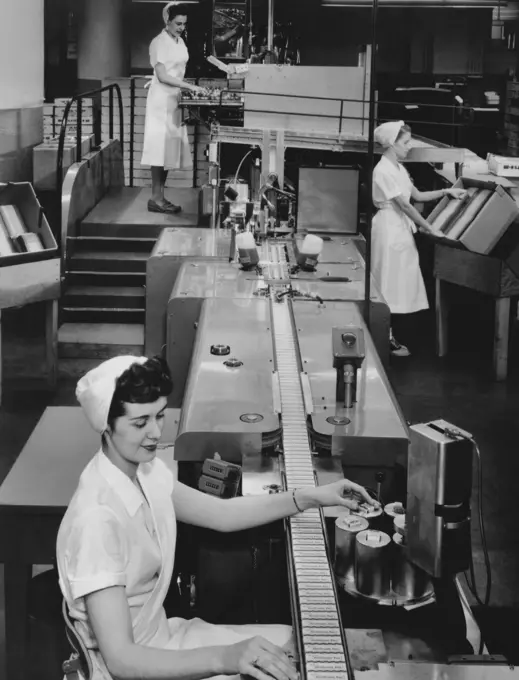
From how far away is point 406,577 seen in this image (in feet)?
7.90

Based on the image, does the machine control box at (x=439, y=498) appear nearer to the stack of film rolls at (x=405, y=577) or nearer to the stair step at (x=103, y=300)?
the stack of film rolls at (x=405, y=577)

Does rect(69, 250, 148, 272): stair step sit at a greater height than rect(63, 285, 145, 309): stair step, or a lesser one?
greater

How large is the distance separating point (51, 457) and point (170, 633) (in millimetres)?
1023

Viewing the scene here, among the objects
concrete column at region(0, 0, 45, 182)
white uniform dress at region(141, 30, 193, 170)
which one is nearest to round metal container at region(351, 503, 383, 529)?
white uniform dress at region(141, 30, 193, 170)

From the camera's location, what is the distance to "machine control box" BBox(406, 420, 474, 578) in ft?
7.29

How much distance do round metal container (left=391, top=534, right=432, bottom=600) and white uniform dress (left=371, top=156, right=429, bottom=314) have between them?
3.97m

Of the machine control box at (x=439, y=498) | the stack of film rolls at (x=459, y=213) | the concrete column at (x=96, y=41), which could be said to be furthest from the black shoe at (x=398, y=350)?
the concrete column at (x=96, y=41)

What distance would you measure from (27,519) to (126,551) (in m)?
0.91

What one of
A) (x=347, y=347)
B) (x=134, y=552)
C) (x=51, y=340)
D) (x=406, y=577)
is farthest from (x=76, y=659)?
(x=51, y=340)

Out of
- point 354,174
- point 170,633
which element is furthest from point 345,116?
point 170,633

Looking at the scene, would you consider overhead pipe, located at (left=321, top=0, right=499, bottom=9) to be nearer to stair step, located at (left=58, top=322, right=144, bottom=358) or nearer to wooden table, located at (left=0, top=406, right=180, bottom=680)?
stair step, located at (left=58, top=322, right=144, bottom=358)

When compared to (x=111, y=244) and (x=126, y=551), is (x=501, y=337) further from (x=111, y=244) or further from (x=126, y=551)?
(x=126, y=551)

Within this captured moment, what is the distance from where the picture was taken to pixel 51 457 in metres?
3.02

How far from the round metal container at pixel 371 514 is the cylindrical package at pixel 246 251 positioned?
2.68 m
